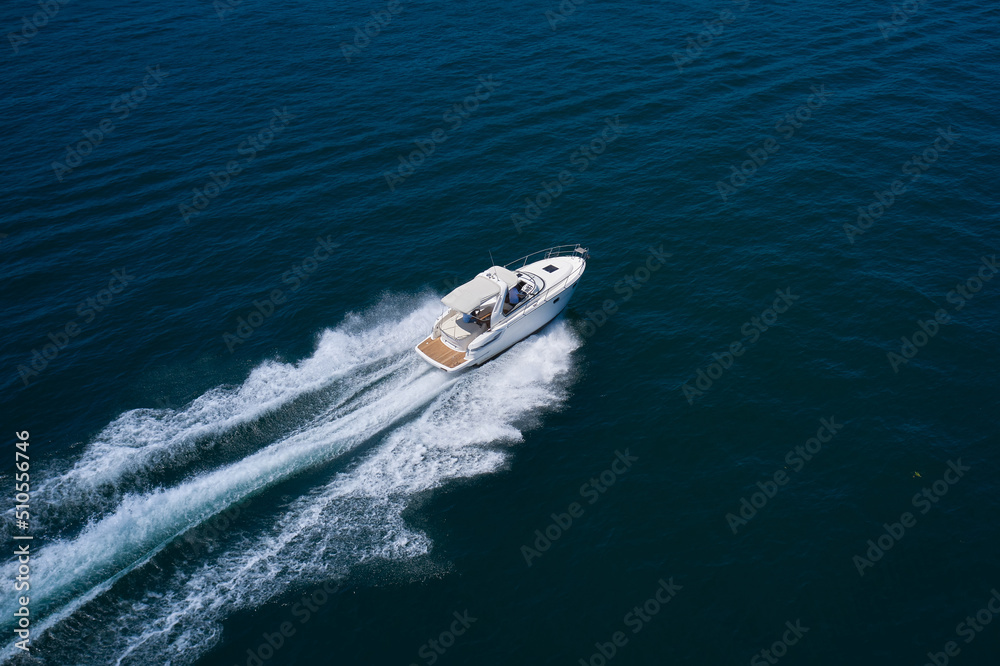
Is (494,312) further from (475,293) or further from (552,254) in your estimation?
(552,254)

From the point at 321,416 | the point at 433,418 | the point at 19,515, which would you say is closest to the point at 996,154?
the point at 433,418

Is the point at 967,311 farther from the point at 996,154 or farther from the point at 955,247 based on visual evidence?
the point at 996,154
